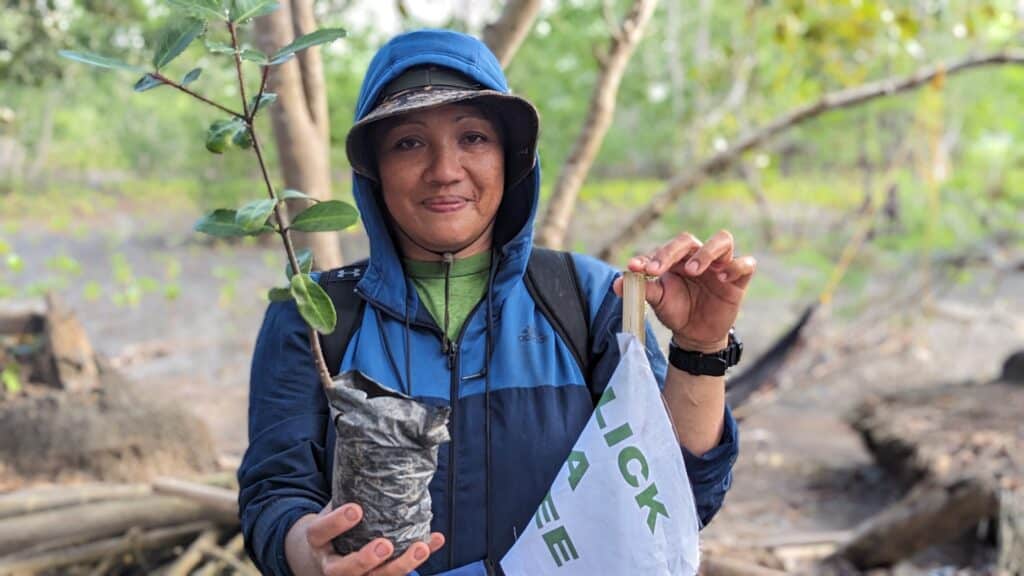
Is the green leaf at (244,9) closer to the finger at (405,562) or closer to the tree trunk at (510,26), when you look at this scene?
the finger at (405,562)

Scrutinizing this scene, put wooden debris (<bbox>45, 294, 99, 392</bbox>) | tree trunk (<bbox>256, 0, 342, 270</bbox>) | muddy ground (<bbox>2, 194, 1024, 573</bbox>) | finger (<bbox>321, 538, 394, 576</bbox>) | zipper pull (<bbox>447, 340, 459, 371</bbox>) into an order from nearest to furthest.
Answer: finger (<bbox>321, 538, 394, 576</bbox>), zipper pull (<bbox>447, 340, 459, 371</bbox>), tree trunk (<bbox>256, 0, 342, 270</bbox>), wooden debris (<bbox>45, 294, 99, 392</bbox>), muddy ground (<bbox>2, 194, 1024, 573</bbox>)

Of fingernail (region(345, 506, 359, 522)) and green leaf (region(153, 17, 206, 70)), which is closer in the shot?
fingernail (region(345, 506, 359, 522))

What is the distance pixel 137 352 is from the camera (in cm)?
875

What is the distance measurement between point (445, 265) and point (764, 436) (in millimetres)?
6402

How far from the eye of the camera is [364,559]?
128cm

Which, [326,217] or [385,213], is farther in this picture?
[385,213]

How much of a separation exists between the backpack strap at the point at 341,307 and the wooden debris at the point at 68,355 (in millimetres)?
2981

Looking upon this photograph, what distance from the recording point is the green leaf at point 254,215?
1.31 metres

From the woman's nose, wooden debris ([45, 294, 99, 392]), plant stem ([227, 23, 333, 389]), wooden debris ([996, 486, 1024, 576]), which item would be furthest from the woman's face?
wooden debris ([996, 486, 1024, 576])

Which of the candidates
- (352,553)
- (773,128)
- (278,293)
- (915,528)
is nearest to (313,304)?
(278,293)

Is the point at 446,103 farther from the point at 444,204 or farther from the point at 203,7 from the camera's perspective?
the point at 203,7

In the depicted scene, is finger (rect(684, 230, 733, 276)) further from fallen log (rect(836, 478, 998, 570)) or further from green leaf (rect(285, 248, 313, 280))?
fallen log (rect(836, 478, 998, 570))

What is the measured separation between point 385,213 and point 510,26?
156 cm

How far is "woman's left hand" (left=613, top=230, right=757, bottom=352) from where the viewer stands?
4.70 feet
